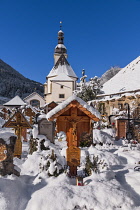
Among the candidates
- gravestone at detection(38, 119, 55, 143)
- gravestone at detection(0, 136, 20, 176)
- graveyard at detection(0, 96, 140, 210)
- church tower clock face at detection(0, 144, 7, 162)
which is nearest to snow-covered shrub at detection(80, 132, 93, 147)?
gravestone at detection(38, 119, 55, 143)

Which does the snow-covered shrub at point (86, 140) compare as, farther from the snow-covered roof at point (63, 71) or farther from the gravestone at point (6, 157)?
the snow-covered roof at point (63, 71)

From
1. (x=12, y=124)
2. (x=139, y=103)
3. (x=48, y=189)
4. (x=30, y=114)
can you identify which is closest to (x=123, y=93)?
(x=139, y=103)

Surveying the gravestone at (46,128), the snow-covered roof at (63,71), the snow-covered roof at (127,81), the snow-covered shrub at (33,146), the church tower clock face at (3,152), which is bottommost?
the snow-covered shrub at (33,146)

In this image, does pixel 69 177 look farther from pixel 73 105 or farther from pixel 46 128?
pixel 46 128

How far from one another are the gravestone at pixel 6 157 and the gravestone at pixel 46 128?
518cm

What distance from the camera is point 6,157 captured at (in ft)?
18.9

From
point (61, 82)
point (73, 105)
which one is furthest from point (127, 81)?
point (73, 105)

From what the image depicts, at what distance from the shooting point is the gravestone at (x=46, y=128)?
11109 mm

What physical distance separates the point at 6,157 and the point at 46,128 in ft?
17.8

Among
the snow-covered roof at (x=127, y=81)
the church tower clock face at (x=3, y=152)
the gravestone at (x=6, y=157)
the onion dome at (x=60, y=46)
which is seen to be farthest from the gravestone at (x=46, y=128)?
the onion dome at (x=60, y=46)

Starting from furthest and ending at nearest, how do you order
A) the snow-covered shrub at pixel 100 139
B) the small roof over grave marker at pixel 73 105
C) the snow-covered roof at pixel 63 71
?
the snow-covered roof at pixel 63 71, the snow-covered shrub at pixel 100 139, the small roof over grave marker at pixel 73 105

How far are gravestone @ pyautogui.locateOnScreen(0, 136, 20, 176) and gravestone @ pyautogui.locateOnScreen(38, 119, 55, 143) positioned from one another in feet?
17.0

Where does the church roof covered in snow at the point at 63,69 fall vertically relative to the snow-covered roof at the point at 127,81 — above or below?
above

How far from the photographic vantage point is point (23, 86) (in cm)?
7038
